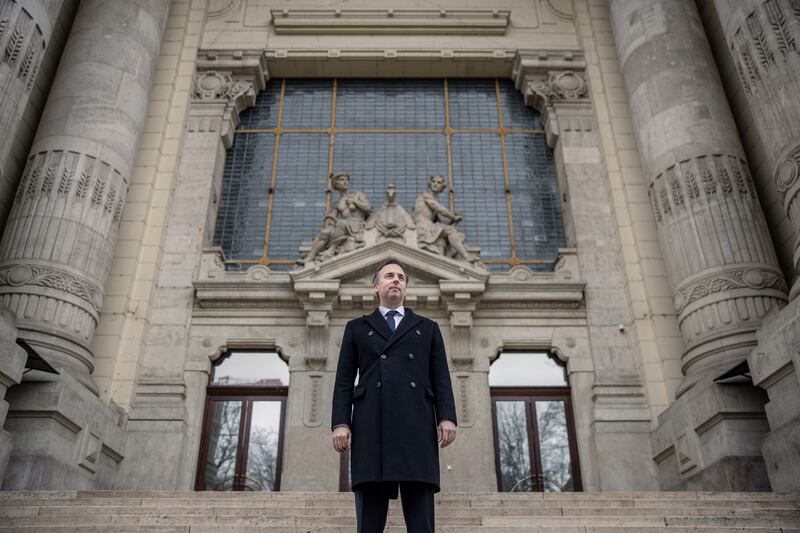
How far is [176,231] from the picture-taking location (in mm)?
16188

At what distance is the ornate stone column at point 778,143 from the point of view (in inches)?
373

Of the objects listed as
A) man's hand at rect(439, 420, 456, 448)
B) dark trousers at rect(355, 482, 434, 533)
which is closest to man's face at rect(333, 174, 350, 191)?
man's hand at rect(439, 420, 456, 448)

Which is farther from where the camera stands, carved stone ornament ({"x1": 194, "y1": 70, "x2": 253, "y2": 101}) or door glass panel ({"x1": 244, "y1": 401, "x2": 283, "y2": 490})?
carved stone ornament ({"x1": 194, "y1": 70, "x2": 253, "y2": 101})

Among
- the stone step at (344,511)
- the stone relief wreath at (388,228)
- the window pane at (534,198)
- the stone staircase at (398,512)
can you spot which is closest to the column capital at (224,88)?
the stone relief wreath at (388,228)

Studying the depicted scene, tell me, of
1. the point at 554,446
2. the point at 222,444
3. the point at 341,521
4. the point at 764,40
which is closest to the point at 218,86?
the point at 222,444

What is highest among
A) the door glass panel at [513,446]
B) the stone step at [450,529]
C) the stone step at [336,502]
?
the door glass panel at [513,446]

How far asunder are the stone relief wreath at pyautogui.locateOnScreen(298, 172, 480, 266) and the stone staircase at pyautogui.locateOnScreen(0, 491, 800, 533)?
746 cm

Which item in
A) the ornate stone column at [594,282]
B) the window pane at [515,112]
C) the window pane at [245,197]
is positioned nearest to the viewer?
the ornate stone column at [594,282]

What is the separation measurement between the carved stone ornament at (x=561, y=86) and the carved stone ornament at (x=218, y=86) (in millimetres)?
7383

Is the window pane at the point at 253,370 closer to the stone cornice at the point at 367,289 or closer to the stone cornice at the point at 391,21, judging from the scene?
the stone cornice at the point at 367,289

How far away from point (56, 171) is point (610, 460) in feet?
38.7

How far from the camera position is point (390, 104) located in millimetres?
19422

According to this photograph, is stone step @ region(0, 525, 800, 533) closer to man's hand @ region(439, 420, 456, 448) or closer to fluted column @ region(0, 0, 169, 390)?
man's hand @ region(439, 420, 456, 448)

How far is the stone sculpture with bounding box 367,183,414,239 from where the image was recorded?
15719mm
